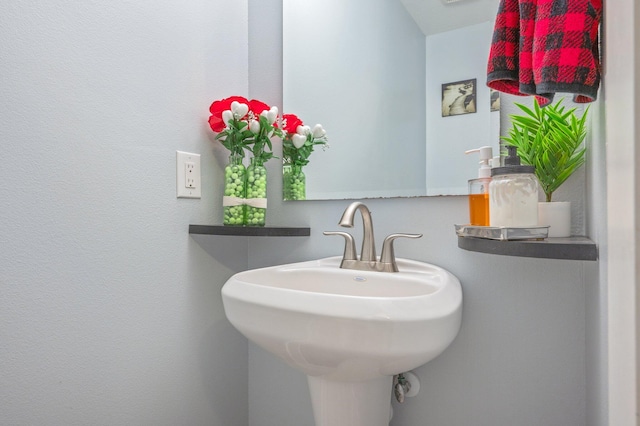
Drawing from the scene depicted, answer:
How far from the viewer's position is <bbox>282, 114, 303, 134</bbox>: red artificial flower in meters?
1.31

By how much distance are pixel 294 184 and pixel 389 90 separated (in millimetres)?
406

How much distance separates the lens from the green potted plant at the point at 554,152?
0.85m

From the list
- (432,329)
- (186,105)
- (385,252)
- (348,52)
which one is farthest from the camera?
(348,52)

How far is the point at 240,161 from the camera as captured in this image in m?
1.23

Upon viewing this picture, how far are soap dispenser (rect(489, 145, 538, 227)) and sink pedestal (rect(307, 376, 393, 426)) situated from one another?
18.6 inches

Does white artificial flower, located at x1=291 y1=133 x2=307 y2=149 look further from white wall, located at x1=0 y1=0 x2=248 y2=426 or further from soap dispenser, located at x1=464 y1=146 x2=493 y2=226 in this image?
soap dispenser, located at x1=464 y1=146 x2=493 y2=226

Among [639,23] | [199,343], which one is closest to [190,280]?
[199,343]

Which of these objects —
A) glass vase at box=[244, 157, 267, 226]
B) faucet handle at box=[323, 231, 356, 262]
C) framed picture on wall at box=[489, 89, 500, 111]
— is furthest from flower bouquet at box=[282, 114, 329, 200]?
framed picture on wall at box=[489, 89, 500, 111]

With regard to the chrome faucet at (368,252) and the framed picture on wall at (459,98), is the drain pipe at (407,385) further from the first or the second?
the framed picture on wall at (459,98)

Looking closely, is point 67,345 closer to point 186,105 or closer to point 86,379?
point 86,379

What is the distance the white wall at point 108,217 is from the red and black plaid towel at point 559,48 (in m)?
0.88

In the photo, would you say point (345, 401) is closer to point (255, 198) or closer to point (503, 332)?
point (503, 332)

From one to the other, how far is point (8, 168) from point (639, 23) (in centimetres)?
100

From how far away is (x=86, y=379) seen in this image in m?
0.95
